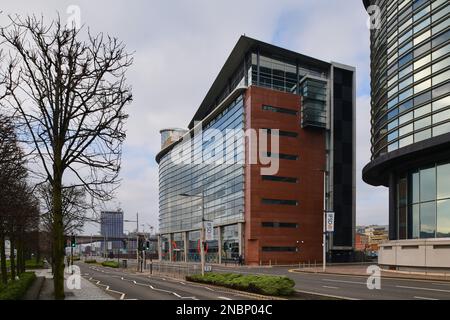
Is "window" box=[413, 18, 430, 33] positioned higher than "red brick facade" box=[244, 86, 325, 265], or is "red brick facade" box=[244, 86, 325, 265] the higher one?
"window" box=[413, 18, 430, 33]

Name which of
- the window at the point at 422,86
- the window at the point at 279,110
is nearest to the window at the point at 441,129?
the window at the point at 422,86

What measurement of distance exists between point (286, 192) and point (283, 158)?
20.1ft

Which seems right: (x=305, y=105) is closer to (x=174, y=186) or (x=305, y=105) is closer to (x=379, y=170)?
(x=379, y=170)

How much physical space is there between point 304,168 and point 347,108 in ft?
53.8

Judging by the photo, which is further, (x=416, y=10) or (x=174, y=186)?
(x=174, y=186)

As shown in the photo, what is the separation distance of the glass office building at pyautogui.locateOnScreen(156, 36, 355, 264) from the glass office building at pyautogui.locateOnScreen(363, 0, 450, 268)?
2930cm

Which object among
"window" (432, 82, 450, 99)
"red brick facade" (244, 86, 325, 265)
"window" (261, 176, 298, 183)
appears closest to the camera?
"window" (432, 82, 450, 99)

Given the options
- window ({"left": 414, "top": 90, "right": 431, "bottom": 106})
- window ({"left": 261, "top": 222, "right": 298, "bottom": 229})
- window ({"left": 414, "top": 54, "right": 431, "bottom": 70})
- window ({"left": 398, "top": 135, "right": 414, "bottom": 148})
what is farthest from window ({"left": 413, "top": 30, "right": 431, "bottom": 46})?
window ({"left": 261, "top": 222, "right": 298, "bottom": 229})

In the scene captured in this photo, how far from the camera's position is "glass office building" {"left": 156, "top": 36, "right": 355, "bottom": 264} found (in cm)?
7956

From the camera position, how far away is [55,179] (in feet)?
49.1

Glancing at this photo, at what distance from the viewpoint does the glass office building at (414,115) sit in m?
41.2

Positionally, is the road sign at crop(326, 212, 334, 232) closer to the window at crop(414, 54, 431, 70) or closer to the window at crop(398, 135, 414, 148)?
the window at crop(398, 135, 414, 148)

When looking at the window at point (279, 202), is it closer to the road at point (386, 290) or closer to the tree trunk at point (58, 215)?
the road at point (386, 290)

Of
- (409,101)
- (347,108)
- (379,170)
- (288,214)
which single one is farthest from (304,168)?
(409,101)
